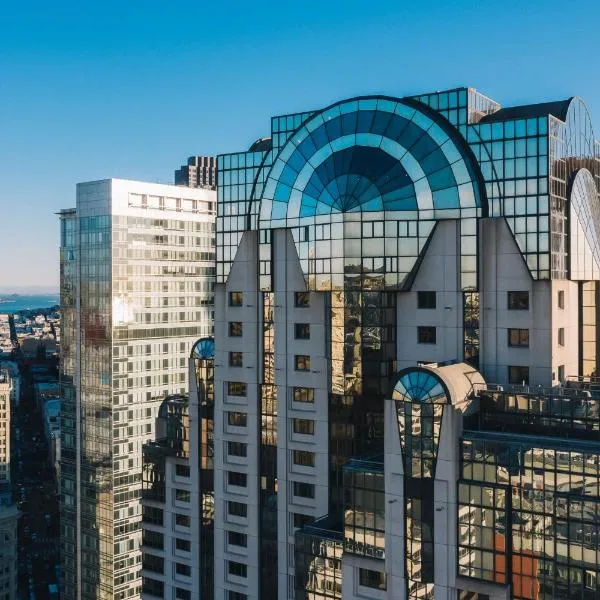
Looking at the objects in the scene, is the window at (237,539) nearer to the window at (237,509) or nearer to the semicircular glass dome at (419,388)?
the window at (237,509)

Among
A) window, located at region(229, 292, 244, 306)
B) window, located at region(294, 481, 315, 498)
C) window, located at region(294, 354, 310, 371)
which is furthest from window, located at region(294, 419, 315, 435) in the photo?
window, located at region(229, 292, 244, 306)

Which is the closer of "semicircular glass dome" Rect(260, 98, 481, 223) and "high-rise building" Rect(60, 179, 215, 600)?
"semicircular glass dome" Rect(260, 98, 481, 223)

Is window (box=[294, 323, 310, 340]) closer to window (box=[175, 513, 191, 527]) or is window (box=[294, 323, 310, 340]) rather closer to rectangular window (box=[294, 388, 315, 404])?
rectangular window (box=[294, 388, 315, 404])

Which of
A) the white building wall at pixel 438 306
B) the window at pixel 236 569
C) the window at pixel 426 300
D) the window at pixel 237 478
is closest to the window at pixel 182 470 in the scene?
the window at pixel 237 478

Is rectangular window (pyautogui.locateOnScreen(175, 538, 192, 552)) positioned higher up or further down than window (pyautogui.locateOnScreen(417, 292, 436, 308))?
further down

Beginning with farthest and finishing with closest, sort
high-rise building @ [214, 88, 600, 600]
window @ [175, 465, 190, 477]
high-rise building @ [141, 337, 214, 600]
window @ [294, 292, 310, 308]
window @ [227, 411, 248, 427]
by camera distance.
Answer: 1. window @ [175, 465, 190, 477]
2. high-rise building @ [141, 337, 214, 600]
3. window @ [227, 411, 248, 427]
4. window @ [294, 292, 310, 308]
5. high-rise building @ [214, 88, 600, 600]

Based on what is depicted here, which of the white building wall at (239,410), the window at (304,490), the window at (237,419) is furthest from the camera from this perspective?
the window at (237,419)

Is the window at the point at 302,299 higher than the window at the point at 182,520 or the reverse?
higher
